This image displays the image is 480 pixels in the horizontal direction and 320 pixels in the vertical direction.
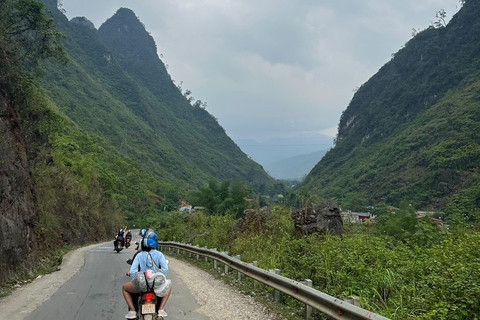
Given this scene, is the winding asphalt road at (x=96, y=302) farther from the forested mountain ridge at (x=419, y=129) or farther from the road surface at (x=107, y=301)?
the forested mountain ridge at (x=419, y=129)

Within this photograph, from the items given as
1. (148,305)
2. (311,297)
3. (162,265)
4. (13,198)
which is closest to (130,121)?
(13,198)

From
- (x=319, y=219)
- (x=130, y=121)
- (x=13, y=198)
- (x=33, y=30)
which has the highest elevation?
(x=130, y=121)

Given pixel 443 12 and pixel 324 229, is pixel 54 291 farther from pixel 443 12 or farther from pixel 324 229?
pixel 443 12

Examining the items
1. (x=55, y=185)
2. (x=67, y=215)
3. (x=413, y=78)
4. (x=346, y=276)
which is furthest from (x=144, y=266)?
(x=413, y=78)

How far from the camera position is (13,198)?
12.1 metres

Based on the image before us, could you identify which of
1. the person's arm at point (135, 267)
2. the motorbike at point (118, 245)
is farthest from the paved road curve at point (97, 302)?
the motorbike at point (118, 245)

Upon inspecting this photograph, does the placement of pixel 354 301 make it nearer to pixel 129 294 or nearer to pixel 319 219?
pixel 129 294

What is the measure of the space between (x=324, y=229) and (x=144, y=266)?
7.36 metres

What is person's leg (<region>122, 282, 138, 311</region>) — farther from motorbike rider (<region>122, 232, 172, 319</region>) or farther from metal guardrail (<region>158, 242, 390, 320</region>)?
metal guardrail (<region>158, 242, 390, 320</region>)

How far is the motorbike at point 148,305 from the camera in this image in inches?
182

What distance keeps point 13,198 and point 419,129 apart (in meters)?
122

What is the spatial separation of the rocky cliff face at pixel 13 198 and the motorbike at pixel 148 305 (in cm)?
652

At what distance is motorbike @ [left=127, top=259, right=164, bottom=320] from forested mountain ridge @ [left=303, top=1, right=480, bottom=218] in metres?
63.7

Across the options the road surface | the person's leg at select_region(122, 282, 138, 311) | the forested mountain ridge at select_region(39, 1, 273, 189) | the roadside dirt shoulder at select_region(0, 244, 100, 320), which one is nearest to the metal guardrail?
the road surface
